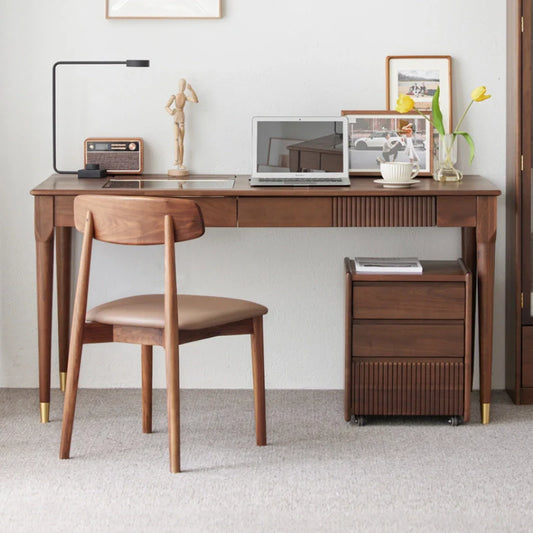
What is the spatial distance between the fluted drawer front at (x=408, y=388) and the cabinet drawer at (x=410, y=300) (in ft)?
0.52

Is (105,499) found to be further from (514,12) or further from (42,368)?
(514,12)

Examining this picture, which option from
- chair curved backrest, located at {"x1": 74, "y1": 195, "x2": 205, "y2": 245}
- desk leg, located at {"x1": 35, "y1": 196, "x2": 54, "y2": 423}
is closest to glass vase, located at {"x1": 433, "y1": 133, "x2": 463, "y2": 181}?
chair curved backrest, located at {"x1": 74, "y1": 195, "x2": 205, "y2": 245}

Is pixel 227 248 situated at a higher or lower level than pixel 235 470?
higher

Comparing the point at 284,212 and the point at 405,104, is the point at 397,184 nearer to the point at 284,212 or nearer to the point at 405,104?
the point at 405,104

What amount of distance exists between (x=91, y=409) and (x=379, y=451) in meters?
1.03

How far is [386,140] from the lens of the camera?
3.42m

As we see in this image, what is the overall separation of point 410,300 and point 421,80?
32.7 inches

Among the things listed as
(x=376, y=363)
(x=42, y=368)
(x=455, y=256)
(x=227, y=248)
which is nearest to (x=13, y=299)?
(x=42, y=368)

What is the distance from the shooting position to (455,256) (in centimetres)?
354

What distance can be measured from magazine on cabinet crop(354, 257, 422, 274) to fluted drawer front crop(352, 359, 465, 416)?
0.96ft

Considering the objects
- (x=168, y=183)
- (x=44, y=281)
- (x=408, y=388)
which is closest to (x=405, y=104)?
(x=168, y=183)

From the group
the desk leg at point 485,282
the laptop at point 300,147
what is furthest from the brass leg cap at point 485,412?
the laptop at point 300,147

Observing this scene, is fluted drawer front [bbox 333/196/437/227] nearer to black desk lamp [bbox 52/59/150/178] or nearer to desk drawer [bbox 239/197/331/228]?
desk drawer [bbox 239/197/331/228]

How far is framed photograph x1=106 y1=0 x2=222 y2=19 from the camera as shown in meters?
3.43
